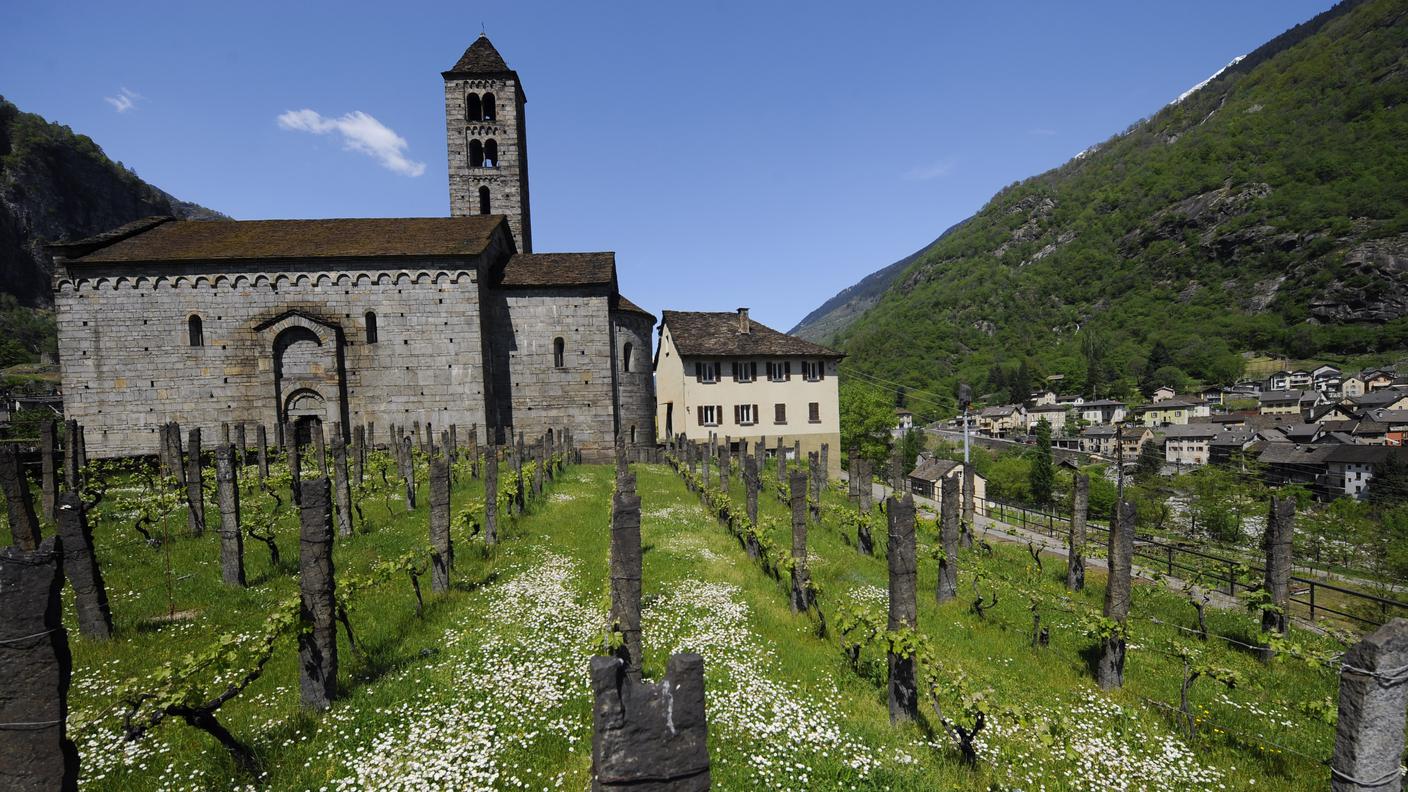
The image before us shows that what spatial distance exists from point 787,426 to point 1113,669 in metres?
30.2

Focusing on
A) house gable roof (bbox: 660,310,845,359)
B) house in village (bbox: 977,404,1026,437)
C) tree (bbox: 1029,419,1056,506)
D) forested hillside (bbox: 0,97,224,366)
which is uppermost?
forested hillside (bbox: 0,97,224,366)

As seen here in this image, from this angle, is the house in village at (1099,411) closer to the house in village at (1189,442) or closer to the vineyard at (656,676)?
the house in village at (1189,442)

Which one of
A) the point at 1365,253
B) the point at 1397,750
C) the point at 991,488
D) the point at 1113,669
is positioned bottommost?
the point at 991,488

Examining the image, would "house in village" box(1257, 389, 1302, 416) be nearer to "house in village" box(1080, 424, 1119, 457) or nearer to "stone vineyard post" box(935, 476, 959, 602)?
"house in village" box(1080, 424, 1119, 457)

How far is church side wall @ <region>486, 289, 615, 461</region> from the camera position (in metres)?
34.2

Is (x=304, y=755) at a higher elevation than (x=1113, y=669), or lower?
higher

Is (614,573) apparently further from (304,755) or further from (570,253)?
(570,253)

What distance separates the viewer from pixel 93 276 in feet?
96.8

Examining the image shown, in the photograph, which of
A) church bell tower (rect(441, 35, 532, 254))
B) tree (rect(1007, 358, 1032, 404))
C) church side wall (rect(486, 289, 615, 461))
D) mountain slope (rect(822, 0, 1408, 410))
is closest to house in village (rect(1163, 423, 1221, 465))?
mountain slope (rect(822, 0, 1408, 410))

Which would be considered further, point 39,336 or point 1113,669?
point 39,336

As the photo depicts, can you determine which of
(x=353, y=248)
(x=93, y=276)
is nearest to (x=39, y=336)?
(x=93, y=276)

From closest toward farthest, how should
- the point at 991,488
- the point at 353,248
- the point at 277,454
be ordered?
the point at 277,454
the point at 353,248
the point at 991,488

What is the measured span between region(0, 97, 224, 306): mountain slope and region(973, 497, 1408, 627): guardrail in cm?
14627

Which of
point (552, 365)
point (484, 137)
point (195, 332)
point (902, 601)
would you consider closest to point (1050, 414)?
point (552, 365)
